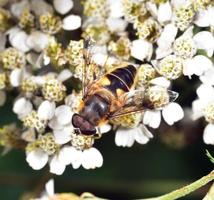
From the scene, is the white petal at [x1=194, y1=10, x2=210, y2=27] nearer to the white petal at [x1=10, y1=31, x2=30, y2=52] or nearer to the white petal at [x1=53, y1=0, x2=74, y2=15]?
the white petal at [x1=53, y1=0, x2=74, y2=15]

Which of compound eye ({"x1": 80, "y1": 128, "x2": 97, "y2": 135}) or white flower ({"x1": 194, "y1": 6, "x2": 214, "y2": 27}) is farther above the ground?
white flower ({"x1": 194, "y1": 6, "x2": 214, "y2": 27})

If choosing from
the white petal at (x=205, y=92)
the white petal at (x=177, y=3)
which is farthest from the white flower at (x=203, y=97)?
the white petal at (x=177, y=3)

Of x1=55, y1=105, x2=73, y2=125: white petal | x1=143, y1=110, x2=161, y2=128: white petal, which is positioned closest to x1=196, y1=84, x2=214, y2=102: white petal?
x1=143, y1=110, x2=161, y2=128: white petal

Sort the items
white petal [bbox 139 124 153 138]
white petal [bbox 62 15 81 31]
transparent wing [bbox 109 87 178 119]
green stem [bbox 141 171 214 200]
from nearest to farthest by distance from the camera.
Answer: green stem [bbox 141 171 214 200] → transparent wing [bbox 109 87 178 119] → white petal [bbox 139 124 153 138] → white petal [bbox 62 15 81 31]

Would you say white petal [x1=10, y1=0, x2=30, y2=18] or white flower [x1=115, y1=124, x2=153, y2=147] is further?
white petal [x1=10, y1=0, x2=30, y2=18]

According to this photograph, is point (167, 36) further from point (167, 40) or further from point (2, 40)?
point (2, 40)

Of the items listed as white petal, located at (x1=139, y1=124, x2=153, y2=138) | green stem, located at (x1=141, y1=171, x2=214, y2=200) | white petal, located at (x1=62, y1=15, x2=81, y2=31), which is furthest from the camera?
white petal, located at (x1=62, y1=15, x2=81, y2=31)
